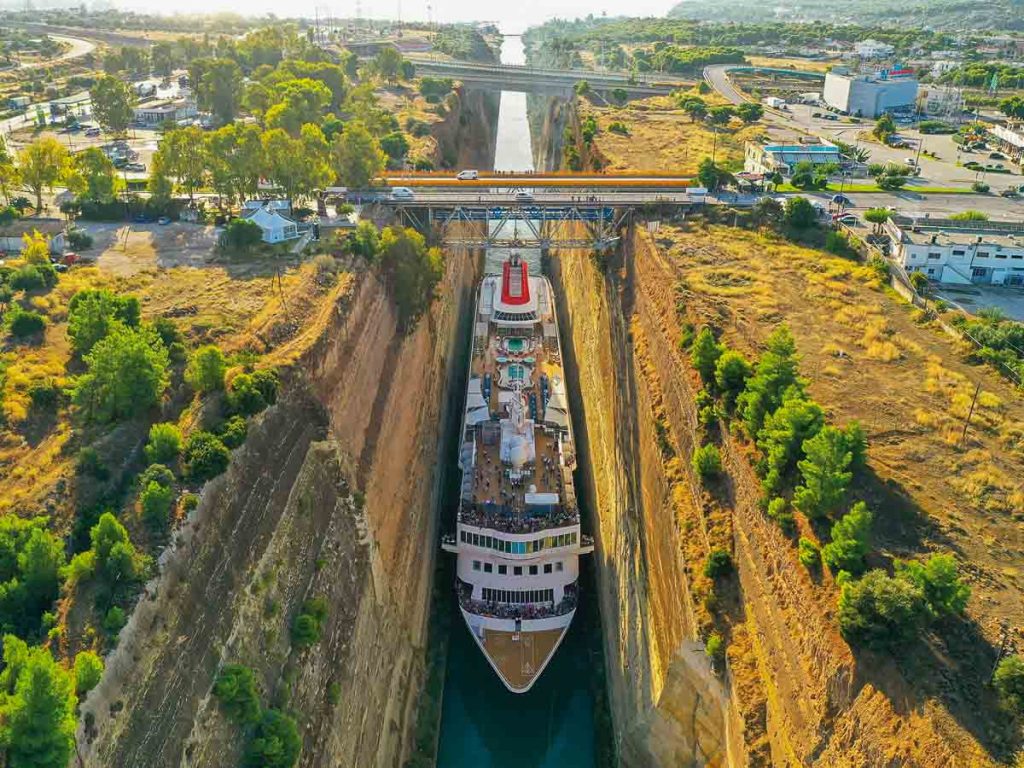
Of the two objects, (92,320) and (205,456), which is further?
(92,320)

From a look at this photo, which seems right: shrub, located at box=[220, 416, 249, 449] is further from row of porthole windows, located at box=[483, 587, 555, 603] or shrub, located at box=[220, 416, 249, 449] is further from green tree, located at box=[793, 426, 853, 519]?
green tree, located at box=[793, 426, 853, 519]

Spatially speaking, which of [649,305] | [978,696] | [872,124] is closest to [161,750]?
[978,696]

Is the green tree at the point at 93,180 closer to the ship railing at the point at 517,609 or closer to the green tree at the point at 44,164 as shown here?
the green tree at the point at 44,164

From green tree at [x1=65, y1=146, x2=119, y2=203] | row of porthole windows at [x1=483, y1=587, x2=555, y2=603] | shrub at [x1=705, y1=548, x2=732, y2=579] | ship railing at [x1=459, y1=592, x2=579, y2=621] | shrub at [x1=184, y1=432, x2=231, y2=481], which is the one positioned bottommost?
ship railing at [x1=459, y1=592, x2=579, y2=621]

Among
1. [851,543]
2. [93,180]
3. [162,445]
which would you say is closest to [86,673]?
[162,445]

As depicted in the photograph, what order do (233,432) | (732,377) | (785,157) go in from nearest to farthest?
(233,432)
(732,377)
(785,157)

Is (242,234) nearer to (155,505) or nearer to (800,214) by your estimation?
(155,505)

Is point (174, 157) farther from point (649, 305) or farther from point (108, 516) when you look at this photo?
point (108, 516)

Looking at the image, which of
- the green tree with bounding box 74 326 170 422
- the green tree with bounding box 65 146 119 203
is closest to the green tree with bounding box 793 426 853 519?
the green tree with bounding box 74 326 170 422
